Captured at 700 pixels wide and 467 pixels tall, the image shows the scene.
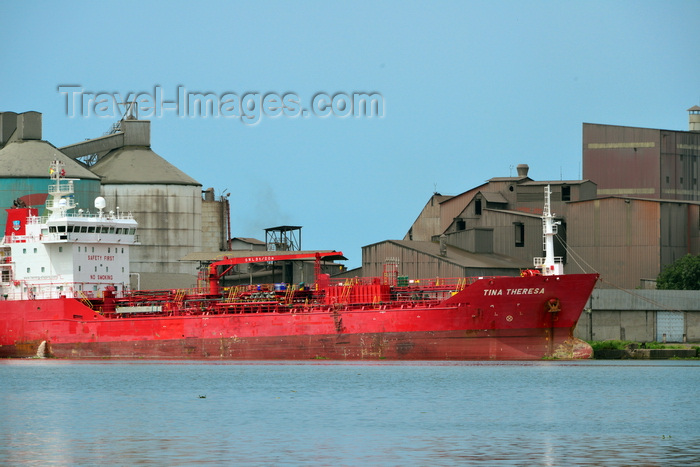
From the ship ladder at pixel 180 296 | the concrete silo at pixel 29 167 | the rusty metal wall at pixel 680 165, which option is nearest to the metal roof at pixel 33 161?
the concrete silo at pixel 29 167

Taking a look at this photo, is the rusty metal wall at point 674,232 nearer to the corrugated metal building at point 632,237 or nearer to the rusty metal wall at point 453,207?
the corrugated metal building at point 632,237

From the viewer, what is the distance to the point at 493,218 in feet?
256

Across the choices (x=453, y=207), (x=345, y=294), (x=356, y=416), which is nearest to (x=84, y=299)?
(x=345, y=294)

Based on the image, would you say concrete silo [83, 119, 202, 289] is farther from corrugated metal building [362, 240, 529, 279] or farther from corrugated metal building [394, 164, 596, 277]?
corrugated metal building [394, 164, 596, 277]

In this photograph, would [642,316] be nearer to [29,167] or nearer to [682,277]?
[682,277]

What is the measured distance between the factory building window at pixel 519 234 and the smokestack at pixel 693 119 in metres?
28.7

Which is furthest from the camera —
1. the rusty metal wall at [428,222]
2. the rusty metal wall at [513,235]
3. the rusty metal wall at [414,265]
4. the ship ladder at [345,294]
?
the rusty metal wall at [428,222]

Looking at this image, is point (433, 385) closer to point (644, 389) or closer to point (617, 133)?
point (644, 389)

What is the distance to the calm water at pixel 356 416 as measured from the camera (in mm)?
25297

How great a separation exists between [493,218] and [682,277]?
14.3 meters

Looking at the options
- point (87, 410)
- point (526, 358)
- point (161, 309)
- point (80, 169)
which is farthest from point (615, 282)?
point (87, 410)

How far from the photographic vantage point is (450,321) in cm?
4959

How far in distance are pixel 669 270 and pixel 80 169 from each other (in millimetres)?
40212

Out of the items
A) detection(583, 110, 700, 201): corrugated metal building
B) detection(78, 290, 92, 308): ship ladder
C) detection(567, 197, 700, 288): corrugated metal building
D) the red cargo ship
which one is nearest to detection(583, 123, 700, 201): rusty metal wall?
detection(583, 110, 700, 201): corrugated metal building
